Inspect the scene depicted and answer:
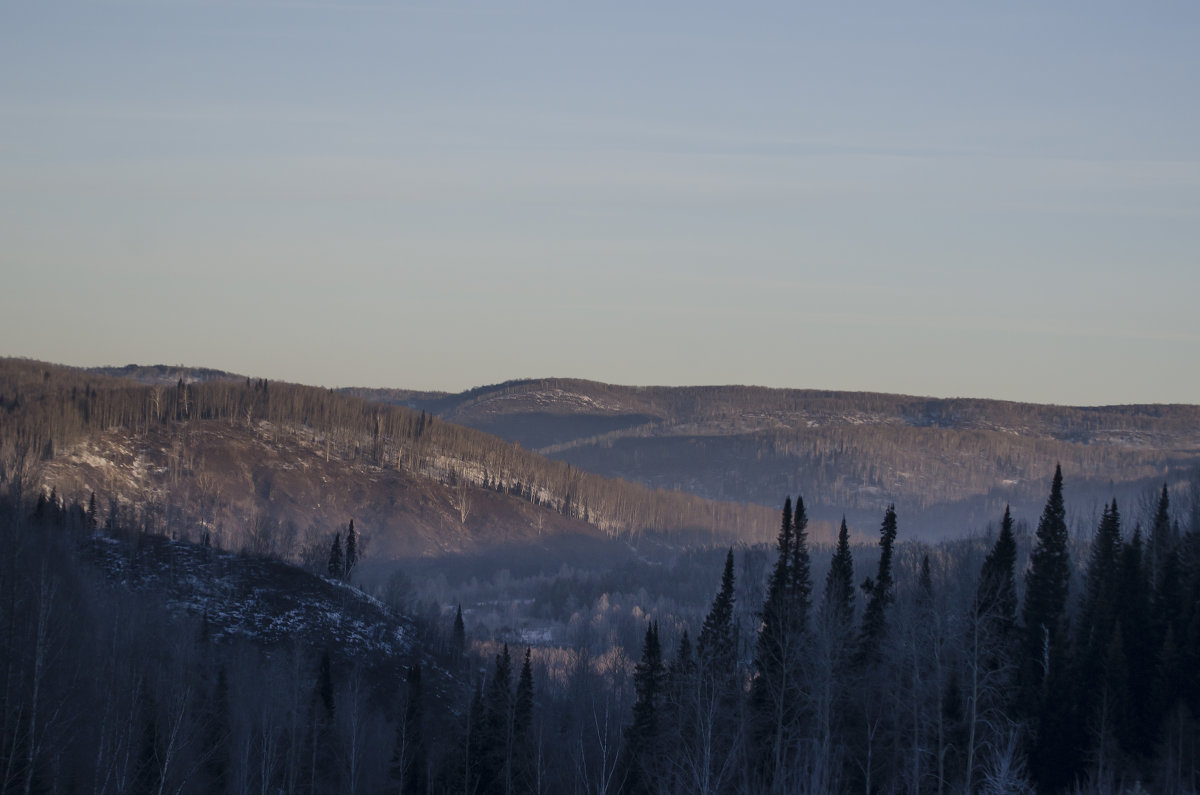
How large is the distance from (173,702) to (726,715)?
31.2 metres

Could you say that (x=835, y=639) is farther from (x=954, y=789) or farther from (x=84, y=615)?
(x=84, y=615)

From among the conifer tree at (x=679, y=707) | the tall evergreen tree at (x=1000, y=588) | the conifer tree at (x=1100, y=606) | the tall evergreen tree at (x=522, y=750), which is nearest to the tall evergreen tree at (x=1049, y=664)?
the conifer tree at (x=1100, y=606)

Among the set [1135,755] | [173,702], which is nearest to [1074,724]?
[1135,755]

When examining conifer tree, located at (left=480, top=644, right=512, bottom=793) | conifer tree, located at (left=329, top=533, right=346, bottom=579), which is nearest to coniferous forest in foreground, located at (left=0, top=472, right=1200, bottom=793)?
conifer tree, located at (left=480, top=644, right=512, bottom=793)

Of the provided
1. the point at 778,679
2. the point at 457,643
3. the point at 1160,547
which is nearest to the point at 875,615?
the point at 778,679

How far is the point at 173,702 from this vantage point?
275 ft

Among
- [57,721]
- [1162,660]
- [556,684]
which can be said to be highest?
[1162,660]

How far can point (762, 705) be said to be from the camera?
86.1m

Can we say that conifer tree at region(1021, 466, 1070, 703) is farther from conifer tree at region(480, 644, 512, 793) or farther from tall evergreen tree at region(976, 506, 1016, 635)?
conifer tree at region(480, 644, 512, 793)

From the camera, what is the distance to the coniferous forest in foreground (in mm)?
70938

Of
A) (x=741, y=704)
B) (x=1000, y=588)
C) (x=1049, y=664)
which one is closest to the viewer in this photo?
(x=741, y=704)

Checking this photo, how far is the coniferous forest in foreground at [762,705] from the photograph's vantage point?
233ft

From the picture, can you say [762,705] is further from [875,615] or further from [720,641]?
[875,615]

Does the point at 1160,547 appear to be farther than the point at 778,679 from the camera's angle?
Yes
